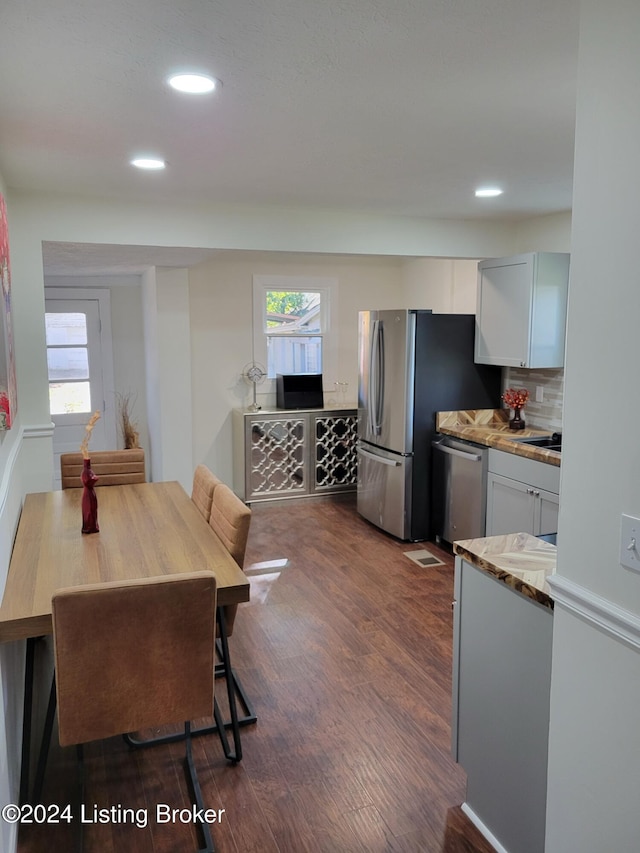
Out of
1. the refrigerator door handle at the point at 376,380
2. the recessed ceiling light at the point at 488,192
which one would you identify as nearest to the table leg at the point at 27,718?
the recessed ceiling light at the point at 488,192

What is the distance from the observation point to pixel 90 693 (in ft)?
6.40

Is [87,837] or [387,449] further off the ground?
[387,449]

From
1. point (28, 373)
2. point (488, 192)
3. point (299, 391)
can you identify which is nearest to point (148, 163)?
point (28, 373)

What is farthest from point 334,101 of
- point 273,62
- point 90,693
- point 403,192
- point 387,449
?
point 387,449

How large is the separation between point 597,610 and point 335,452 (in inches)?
186

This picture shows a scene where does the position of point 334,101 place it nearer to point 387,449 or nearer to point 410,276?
point 387,449

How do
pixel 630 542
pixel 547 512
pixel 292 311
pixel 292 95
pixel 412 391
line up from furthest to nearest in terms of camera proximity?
1. pixel 292 311
2. pixel 412 391
3. pixel 547 512
4. pixel 292 95
5. pixel 630 542

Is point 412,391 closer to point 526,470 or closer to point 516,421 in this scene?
point 516,421

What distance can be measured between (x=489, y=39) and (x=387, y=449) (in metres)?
3.52

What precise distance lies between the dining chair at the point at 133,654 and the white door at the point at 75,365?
4779 millimetres

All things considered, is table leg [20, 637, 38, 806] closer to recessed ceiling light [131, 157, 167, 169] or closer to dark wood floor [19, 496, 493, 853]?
dark wood floor [19, 496, 493, 853]

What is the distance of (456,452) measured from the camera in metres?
4.60

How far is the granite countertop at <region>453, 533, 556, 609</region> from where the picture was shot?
179 cm

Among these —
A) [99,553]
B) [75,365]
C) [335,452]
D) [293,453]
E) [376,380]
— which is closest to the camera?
[99,553]
